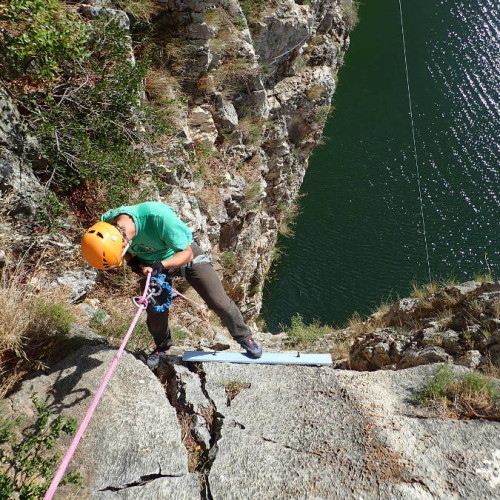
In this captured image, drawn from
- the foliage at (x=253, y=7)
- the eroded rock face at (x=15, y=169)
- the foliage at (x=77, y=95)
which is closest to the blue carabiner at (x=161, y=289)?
the eroded rock face at (x=15, y=169)

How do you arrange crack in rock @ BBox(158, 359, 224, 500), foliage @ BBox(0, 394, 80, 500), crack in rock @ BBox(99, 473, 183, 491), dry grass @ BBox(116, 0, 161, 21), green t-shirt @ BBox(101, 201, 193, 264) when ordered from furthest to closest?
dry grass @ BBox(116, 0, 161, 21), green t-shirt @ BBox(101, 201, 193, 264), crack in rock @ BBox(158, 359, 224, 500), crack in rock @ BBox(99, 473, 183, 491), foliage @ BBox(0, 394, 80, 500)

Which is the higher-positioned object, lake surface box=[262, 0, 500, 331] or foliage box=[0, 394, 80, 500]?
foliage box=[0, 394, 80, 500]

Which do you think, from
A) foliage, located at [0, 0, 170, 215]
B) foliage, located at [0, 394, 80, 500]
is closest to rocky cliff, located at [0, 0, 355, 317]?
foliage, located at [0, 0, 170, 215]

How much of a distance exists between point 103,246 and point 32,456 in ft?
5.12

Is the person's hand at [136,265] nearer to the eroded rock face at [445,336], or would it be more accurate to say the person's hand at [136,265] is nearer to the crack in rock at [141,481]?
the crack in rock at [141,481]

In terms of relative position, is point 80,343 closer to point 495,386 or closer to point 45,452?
point 45,452

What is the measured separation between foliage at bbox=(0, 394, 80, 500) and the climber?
41.8 inches

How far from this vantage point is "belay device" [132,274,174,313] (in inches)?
139

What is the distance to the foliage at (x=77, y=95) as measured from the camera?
442 cm

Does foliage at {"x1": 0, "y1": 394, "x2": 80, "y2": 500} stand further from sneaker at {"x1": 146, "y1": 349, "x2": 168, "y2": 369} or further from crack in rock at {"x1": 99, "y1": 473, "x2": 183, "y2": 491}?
sneaker at {"x1": 146, "y1": 349, "x2": 168, "y2": 369}

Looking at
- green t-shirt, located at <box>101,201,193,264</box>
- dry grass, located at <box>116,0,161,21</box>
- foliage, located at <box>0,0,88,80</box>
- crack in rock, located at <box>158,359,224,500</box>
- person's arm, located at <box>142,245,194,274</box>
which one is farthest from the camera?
dry grass, located at <box>116,0,161,21</box>

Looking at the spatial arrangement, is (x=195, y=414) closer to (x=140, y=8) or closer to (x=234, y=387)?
(x=234, y=387)

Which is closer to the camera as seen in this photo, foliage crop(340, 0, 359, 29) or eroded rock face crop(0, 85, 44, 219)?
eroded rock face crop(0, 85, 44, 219)

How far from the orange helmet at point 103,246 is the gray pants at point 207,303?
84cm
